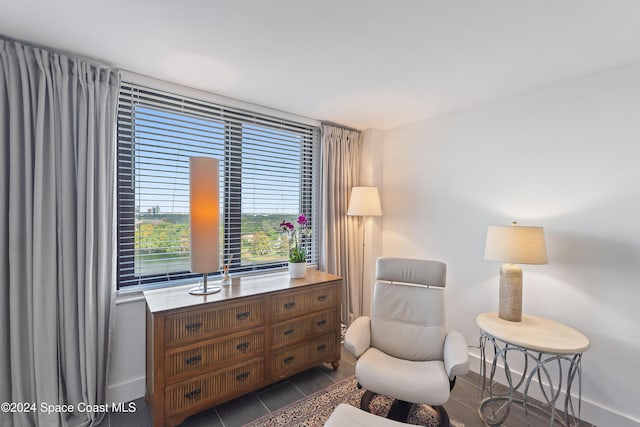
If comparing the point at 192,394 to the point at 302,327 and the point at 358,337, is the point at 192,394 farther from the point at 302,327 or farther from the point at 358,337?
the point at 358,337

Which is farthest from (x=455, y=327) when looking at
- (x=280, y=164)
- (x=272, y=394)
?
(x=280, y=164)

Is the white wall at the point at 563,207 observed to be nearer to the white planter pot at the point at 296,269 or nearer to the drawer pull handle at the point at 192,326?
A: the white planter pot at the point at 296,269

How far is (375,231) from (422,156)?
39.0 inches

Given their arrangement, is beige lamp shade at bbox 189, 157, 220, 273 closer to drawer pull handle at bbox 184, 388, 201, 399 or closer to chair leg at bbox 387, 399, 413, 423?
drawer pull handle at bbox 184, 388, 201, 399

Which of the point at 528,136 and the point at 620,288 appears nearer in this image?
the point at 620,288

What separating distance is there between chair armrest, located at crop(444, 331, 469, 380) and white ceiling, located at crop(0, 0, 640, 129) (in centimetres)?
185

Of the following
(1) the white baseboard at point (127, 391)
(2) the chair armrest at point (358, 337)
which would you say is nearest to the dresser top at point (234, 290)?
(2) the chair armrest at point (358, 337)

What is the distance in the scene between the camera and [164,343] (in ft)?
5.50

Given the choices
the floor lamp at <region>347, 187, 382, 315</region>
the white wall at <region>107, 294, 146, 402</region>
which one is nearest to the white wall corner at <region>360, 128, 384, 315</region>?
the floor lamp at <region>347, 187, 382, 315</region>

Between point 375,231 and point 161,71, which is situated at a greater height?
point 161,71

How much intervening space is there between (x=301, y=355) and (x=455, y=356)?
118cm

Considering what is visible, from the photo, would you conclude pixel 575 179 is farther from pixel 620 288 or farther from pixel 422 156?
pixel 422 156

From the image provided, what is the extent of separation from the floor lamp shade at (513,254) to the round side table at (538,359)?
0.11m

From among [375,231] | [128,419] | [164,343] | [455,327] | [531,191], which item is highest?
[531,191]
